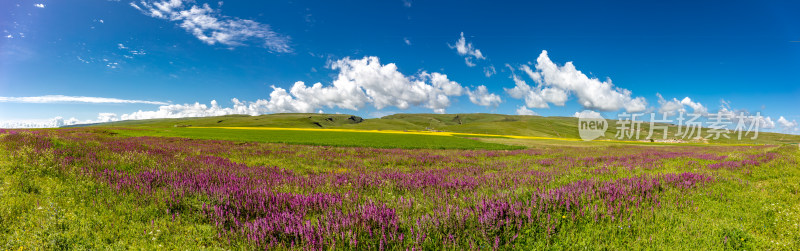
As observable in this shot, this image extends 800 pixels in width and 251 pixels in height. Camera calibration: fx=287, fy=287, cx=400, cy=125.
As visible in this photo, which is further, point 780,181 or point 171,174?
point 780,181

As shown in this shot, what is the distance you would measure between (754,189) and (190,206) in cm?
1105

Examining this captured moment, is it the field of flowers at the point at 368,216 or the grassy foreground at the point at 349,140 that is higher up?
the field of flowers at the point at 368,216

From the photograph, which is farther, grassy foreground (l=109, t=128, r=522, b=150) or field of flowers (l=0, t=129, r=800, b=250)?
grassy foreground (l=109, t=128, r=522, b=150)

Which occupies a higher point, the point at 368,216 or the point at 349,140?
the point at 368,216

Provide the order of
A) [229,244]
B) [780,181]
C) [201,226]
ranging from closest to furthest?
[229,244] < [201,226] < [780,181]

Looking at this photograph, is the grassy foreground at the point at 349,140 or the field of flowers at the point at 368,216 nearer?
the field of flowers at the point at 368,216

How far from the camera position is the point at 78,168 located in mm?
6199

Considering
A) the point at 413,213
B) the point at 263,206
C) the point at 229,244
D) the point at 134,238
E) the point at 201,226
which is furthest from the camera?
the point at 263,206

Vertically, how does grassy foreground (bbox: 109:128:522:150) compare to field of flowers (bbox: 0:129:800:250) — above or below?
below

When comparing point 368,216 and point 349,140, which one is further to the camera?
point 349,140

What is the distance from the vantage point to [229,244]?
9.74 ft

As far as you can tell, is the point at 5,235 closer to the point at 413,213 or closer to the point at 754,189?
the point at 413,213

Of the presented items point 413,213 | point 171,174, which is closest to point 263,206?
point 413,213

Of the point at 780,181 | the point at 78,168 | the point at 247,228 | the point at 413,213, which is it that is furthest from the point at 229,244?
the point at 780,181
